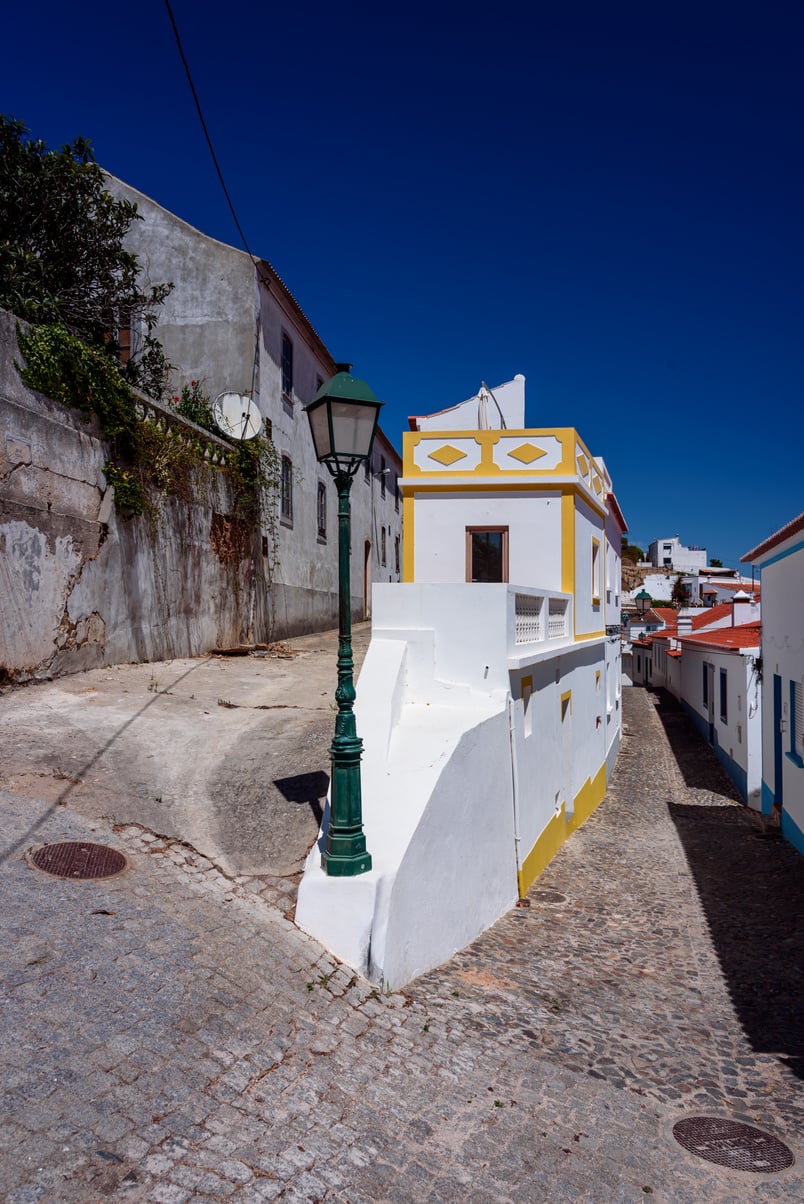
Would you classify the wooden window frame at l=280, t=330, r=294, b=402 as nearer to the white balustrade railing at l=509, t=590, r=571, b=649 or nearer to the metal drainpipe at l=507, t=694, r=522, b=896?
the white balustrade railing at l=509, t=590, r=571, b=649

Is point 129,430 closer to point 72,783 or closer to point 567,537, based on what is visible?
point 72,783

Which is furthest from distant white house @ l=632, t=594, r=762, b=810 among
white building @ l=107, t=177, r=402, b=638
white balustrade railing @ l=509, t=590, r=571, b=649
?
white building @ l=107, t=177, r=402, b=638

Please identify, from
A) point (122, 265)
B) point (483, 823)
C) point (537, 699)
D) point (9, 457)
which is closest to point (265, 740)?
point (483, 823)

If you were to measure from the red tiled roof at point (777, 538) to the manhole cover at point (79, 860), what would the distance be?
29.6ft

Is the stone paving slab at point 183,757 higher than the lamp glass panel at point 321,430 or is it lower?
lower

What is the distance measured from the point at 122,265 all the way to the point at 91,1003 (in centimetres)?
1364

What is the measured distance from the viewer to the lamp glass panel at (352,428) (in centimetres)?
561

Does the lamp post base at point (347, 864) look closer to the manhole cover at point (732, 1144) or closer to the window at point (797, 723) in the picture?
the manhole cover at point (732, 1144)

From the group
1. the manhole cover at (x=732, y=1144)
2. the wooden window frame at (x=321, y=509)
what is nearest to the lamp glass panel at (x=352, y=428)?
the manhole cover at (x=732, y=1144)

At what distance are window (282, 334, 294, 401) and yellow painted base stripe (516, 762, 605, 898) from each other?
11.8m

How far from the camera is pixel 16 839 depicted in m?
5.47

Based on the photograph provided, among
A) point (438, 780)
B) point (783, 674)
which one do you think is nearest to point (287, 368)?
point (783, 674)

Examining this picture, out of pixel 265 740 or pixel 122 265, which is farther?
pixel 122 265

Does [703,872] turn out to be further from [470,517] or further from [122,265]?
[122,265]
